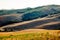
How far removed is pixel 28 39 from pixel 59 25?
1727 centimetres

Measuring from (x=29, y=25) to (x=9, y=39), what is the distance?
62.0ft

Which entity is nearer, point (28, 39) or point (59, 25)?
point (28, 39)

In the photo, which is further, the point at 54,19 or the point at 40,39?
the point at 54,19

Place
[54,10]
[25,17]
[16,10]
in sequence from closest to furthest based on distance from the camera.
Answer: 1. [25,17]
2. [54,10]
3. [16,10]

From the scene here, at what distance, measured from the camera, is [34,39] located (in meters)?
13.6

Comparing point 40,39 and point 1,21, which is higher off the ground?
point 40,39

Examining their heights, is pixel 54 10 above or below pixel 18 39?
below

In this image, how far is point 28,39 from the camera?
1366 centimetres

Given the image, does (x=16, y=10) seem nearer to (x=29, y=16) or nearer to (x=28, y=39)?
(x=29, y=16)

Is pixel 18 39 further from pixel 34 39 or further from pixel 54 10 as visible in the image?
pixel 54 10

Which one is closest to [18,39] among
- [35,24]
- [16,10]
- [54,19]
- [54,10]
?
[35,24]

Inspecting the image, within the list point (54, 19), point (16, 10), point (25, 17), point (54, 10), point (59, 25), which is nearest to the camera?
point (59, 25)

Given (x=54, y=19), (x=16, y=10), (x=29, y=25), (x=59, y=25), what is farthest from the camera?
(x=16, y=10)

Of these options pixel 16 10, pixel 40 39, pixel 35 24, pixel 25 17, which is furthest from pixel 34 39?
pixel 16 10
